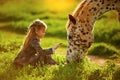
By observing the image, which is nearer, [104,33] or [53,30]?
[104,33]

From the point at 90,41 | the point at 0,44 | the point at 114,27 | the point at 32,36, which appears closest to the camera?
the point at 90,41

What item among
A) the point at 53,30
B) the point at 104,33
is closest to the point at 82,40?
the point at 104,33

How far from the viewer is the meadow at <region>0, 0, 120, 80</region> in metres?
7.53

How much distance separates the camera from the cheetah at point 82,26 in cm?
767

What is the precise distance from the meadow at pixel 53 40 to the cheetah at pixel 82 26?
0.91 ft

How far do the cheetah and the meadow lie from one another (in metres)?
0.28

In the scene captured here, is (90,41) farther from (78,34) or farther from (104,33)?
(104,33)

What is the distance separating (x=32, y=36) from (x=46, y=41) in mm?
3640

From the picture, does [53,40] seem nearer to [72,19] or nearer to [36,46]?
[36,46]

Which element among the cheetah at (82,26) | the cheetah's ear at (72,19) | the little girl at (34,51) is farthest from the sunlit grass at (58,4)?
the cheetah's ear at (72,19)

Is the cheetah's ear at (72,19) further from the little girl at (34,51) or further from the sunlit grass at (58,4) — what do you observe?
the sunlit grass at (58,4)

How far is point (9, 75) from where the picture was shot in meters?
7.70

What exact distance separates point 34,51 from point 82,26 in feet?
5.13

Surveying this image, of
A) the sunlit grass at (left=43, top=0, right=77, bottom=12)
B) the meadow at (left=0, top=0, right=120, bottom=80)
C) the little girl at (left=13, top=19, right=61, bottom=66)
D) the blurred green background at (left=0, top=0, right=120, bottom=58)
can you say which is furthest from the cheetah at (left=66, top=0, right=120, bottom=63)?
the sunlit grass at (left=43, top=0, right=77, bottom=12)
